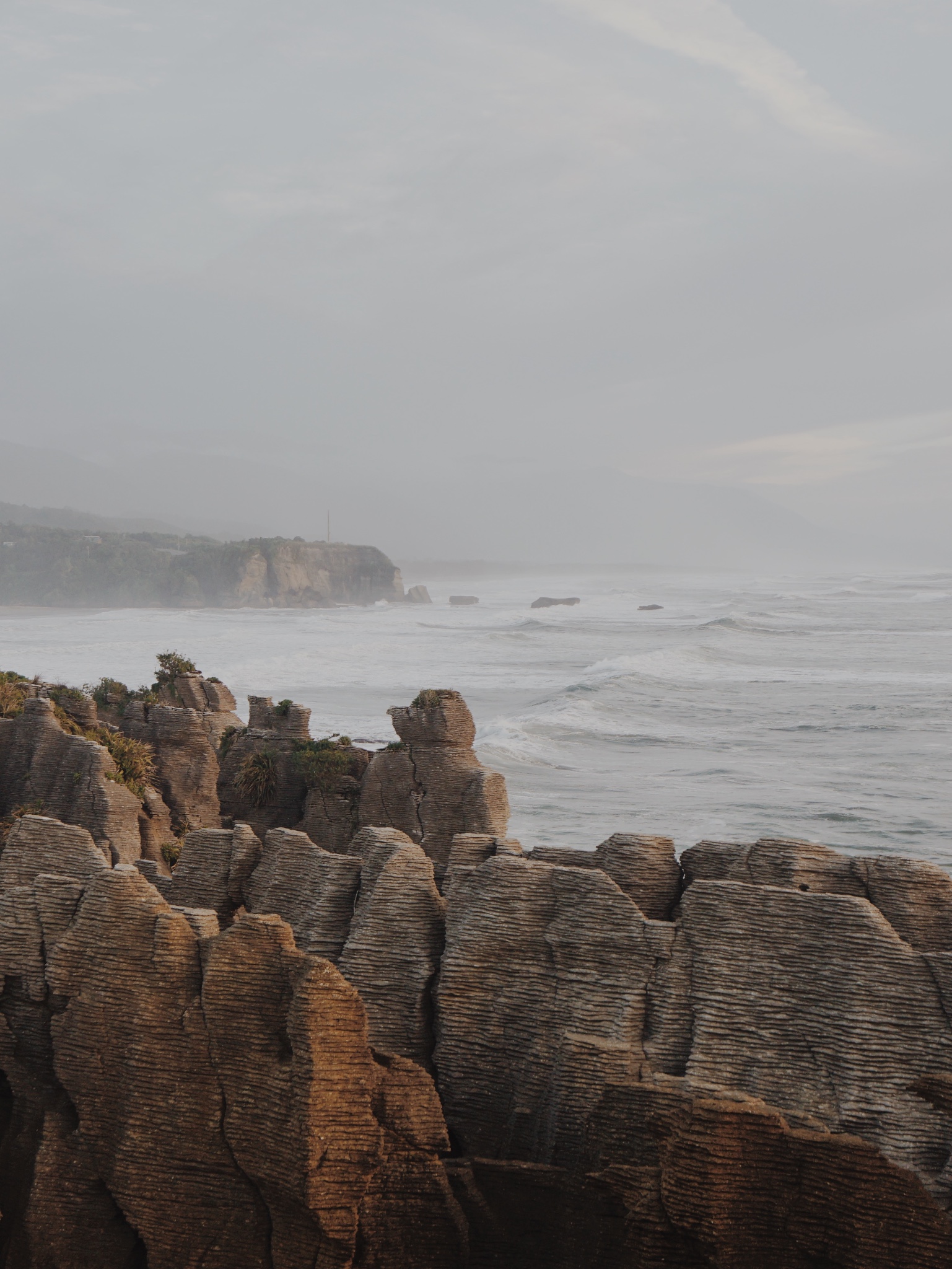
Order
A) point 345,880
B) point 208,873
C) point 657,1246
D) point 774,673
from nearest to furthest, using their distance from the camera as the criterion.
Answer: point 657,1246 < point 345,880 < point 208,873 < point 774,673

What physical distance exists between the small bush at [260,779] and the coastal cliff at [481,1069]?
10.8m

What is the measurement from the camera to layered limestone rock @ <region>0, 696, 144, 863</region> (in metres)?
16.5

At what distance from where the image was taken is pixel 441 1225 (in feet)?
28.5

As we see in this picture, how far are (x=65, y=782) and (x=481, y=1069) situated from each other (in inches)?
423

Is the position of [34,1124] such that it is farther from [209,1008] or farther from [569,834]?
[569,834]

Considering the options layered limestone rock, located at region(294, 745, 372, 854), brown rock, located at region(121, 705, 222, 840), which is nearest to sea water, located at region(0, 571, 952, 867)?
layered limestone rock, located at region(294, 745, 372, 854)

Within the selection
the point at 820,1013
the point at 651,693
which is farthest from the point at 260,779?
the point at 651,693

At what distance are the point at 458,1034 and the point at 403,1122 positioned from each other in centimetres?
134

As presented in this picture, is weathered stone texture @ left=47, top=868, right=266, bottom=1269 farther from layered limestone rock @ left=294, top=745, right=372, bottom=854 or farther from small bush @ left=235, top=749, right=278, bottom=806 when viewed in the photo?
small bush @ left=235, top=749, right=278, bottom=806

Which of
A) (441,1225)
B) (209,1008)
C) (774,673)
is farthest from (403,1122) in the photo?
(774,673)

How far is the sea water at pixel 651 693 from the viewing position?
31188mm

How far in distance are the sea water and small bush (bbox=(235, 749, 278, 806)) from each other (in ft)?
28.2

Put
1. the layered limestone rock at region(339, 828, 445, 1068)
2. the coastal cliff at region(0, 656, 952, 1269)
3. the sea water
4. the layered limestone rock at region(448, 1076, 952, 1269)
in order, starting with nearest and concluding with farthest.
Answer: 1. the layered limestone rock at region(448, 1076, 952, 1269)
2. the coastal cliff at region(0, 656, 952, 1269)
3. the layered limestone rock at region(339, 828, 445, 1068)
4. the sea water

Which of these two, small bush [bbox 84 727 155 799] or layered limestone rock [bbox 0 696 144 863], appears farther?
small bush [bbox 84 727 155 799]
